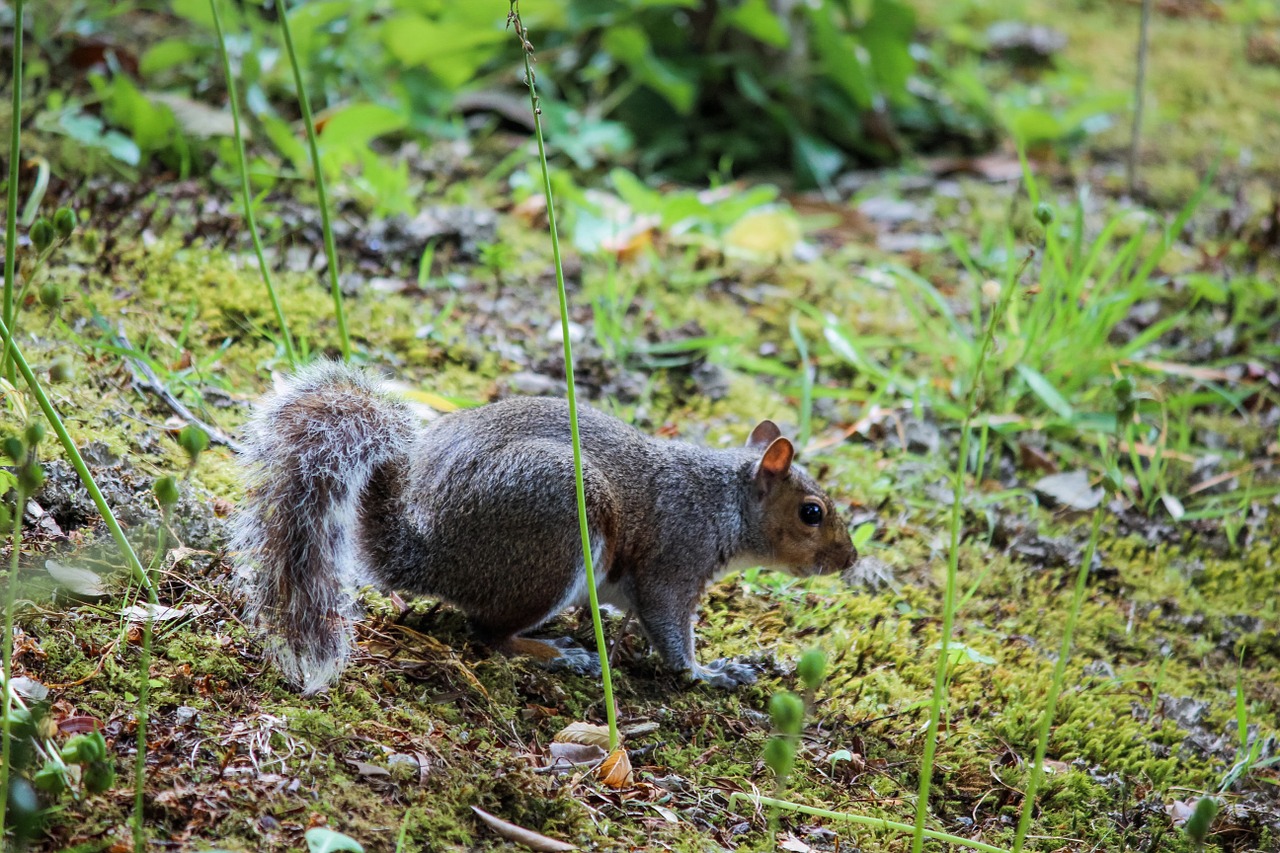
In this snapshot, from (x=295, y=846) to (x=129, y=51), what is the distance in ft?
13.7

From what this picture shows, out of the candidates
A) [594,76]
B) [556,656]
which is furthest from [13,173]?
[594,76]

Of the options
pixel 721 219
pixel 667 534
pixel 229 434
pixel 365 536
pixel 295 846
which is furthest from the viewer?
pixel 721 219

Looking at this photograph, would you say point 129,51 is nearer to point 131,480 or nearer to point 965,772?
point 131,480

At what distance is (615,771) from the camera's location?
2238 millimetres

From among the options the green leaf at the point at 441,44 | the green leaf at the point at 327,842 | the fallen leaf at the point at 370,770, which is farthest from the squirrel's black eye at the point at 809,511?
the green leaf at the point at 441,44

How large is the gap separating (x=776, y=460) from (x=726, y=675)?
0.55 meters

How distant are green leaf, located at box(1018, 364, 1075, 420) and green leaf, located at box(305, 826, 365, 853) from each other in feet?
9.16

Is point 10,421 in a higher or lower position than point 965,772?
higher

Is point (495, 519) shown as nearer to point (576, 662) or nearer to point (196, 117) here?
point (576, 662)

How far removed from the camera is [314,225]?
4230 mm

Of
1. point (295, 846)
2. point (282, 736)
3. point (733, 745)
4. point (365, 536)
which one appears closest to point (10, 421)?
point (365, 536)

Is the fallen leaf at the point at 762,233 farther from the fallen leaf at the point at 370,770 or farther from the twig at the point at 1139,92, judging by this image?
the fallen leaf at the point at 370,770

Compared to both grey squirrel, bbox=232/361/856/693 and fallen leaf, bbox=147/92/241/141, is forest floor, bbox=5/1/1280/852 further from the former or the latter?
fallen leaf, bbox=147/92/241/141

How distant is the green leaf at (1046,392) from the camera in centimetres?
385
